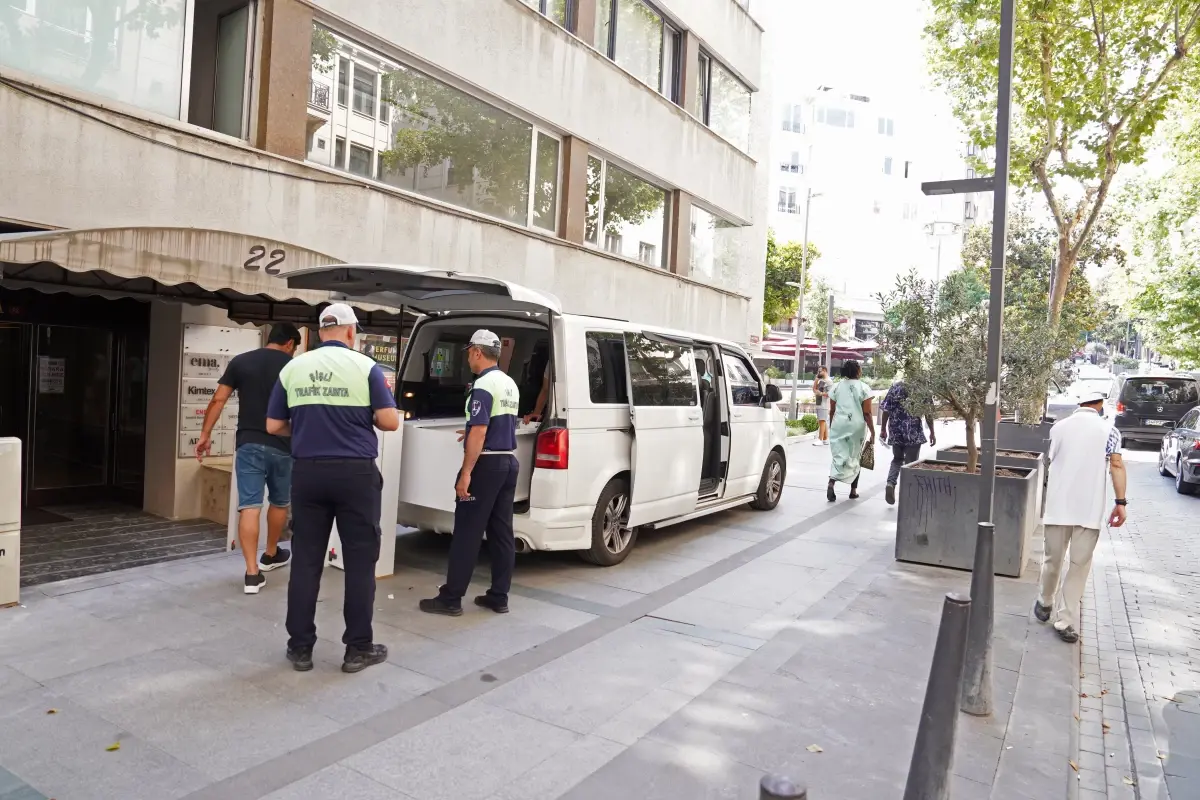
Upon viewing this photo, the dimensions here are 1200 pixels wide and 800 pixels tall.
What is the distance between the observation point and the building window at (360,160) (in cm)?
991

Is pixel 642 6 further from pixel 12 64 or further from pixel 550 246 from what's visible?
pixel 12 64

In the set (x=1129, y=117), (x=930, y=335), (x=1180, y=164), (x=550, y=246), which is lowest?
(x=930, y=335)

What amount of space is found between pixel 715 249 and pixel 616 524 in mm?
12588

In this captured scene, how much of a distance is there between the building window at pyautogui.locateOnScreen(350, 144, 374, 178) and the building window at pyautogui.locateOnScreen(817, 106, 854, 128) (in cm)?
5302

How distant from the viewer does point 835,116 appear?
5772 cm

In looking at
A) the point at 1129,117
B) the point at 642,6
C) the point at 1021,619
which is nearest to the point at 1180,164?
the point at 1129,117

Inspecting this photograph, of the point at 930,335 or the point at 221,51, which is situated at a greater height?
the point at 221,51

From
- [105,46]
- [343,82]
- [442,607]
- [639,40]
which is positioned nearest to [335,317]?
[442,607]

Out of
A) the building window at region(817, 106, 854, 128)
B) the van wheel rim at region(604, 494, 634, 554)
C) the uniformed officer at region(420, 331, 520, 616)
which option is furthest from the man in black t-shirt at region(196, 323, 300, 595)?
the building window at region(817, 106, 854, 128)

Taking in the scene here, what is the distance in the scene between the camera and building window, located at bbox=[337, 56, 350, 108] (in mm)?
9711

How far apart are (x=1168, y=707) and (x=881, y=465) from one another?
35.7ft

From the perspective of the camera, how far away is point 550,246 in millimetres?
12898

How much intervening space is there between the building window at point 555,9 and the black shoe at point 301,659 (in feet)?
35.1

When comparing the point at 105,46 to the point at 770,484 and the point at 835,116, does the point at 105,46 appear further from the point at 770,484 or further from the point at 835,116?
the point at 835,116
